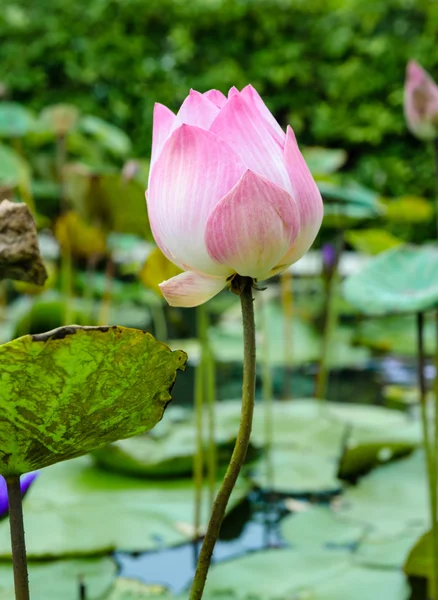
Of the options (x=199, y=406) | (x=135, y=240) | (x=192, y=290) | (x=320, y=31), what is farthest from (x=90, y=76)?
(x=192, y=290)

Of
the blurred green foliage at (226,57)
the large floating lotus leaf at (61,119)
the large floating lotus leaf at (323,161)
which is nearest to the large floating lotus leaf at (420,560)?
the large floating lotus leaf at (323,161)

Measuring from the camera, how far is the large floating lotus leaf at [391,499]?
2.90 ft

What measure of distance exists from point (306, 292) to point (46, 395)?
272cm

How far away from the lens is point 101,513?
0.86m

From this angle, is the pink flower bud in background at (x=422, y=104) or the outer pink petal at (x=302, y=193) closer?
the outer pink petal at (x=302, y=193)

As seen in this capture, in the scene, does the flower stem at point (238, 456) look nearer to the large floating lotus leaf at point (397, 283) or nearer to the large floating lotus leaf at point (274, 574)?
the large floating lotus leaf at point (397, 283)

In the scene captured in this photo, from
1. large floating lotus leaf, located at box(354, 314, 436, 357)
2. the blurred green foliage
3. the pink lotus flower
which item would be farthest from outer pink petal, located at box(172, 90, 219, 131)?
the blurred green foliage

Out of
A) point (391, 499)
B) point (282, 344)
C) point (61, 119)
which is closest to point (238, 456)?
point (391, 499)

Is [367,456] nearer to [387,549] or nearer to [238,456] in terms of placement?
→ [387,549]

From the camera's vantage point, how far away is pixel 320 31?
11.9 feet

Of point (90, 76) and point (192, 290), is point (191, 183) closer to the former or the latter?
point (192, 290)

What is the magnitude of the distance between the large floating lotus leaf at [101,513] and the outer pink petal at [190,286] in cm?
50

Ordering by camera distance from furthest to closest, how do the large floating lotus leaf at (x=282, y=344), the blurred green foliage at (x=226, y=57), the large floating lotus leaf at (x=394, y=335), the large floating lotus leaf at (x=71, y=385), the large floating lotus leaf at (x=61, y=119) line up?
1. the blurred green foliage at (x=226, y=57)
2. the large floating lotus leaf at (x=394, y=335)
3. the large floating lotus leaf at (x=282, y=344)
4. the large floating lotus leaf at (x=61, y=119)
5. the large floating lotus leaf at (x=71, y=385)

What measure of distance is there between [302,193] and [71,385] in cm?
12
